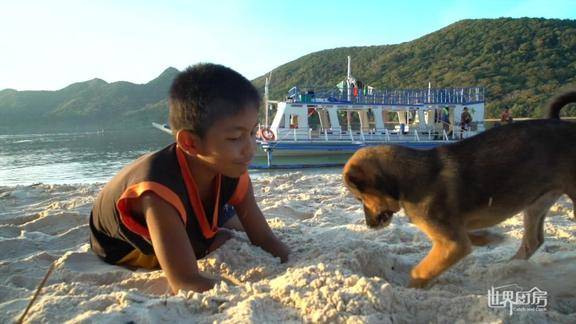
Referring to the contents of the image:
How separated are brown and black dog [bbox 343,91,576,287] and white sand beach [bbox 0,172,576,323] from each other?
369 mm

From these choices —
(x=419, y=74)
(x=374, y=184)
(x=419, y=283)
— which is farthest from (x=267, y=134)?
(x=419, y=74)

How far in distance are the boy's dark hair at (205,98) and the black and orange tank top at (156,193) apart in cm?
29

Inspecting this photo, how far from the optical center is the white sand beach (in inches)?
79.8

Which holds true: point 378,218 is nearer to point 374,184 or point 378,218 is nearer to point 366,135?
point 374,184

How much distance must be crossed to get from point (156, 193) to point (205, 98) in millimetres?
641

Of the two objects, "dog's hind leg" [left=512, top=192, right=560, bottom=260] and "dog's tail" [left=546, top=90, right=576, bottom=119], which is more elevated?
"dog's tail" [left=546, top=90, right=576, bottom=119]

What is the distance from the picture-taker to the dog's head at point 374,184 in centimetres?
304

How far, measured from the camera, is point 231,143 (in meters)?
2.61

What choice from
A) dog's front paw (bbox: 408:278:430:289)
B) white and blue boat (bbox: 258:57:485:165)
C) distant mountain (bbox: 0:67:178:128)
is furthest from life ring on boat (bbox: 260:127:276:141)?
distant mountain (bbox: 0:67:178:128)

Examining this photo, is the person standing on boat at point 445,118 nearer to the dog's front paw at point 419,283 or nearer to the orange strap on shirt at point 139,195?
the dog's front paw at point 419,283

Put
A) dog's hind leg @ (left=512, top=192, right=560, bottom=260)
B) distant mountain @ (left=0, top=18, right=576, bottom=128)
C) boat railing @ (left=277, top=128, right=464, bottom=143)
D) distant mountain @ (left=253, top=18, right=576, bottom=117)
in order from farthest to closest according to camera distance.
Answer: distant mountain @ (left=0, top=18, right=576, bottom=128), distant mountain @ (left=253, top=18, right=576, bottom=117), boat railing @ (left=277, top=128, right=464, bottom=143), dog's hind leg @ (left=512, top=192, right=560, bottom=260)

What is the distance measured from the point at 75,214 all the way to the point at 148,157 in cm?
289

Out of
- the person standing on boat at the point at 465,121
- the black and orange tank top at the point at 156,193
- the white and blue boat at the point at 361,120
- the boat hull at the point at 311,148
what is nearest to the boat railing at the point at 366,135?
the white and blue boat at the point at 361,120

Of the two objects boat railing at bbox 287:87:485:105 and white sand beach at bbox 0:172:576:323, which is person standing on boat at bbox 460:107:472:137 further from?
white sand beach at bbox 0:172:576:323
